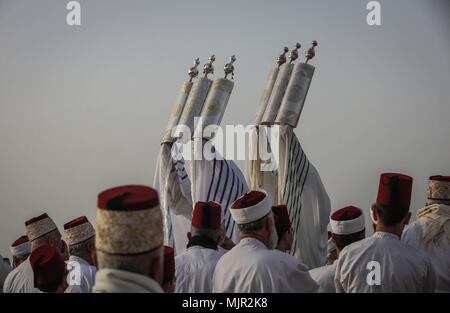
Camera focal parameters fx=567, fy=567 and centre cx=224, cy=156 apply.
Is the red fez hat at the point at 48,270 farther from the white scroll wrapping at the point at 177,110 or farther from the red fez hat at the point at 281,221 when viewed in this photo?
the white scroll wrapping at the point at 177,110

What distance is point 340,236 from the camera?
4.87 m

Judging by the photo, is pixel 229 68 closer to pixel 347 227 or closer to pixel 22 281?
pixel 347 227

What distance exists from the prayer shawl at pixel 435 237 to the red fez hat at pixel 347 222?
0.53m

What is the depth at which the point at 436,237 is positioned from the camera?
492 centimetres

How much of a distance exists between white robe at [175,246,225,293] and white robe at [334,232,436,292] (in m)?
1.06

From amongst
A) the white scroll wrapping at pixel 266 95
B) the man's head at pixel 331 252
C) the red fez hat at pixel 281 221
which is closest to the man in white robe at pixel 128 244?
the red fez hat at pixel 281 221

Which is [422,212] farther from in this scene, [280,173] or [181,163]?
[181,163]

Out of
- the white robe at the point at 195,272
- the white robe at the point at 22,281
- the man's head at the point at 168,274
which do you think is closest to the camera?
the man's head at the point at 168,274

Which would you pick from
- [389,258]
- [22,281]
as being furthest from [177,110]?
[389,258]

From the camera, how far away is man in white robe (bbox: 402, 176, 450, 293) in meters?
4.79

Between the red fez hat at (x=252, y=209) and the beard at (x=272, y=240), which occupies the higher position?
the red fez hat at (x=252, y=209)

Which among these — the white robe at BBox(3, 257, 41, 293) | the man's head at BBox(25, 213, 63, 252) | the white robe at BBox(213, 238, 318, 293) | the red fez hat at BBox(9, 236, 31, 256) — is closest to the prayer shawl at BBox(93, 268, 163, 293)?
the white robe at BBox(213, 238, 318, 293)

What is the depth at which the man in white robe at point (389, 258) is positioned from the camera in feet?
12.5
